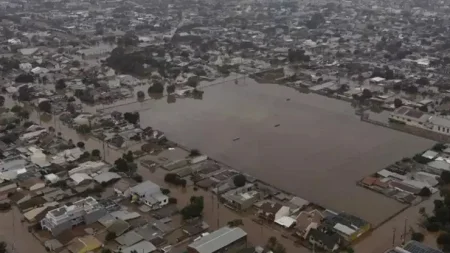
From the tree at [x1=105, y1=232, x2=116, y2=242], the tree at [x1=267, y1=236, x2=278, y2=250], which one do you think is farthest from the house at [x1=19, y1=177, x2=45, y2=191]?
the tree at [x1=267, y1=236, x2=278, y2=250]

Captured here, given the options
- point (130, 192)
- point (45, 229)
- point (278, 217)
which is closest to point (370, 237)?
point (278, 217)

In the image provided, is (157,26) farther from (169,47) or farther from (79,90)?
(79,90)

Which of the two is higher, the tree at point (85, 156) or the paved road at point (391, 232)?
the tree at point (85, 156)

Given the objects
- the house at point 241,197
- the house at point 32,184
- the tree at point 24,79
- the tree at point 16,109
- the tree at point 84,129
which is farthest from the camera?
the tree at point 24,79

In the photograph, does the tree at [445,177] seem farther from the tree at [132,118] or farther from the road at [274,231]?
the tree at [132,118]

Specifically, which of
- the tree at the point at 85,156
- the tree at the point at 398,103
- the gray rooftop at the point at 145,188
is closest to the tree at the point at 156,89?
the tree at the point at 85,156

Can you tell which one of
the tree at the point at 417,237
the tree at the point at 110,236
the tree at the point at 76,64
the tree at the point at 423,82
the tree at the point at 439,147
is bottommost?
the tree at the point at 110,236
